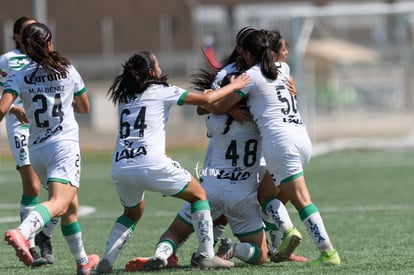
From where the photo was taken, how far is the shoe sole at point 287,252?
787cm

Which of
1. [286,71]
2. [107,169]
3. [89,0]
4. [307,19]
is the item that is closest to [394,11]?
[307,19]

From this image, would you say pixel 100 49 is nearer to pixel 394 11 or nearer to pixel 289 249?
pixel 394 11

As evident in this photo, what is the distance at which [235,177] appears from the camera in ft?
26.7

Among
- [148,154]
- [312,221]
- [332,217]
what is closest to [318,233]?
[312,221]

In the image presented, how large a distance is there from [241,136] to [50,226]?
1932 millimetres

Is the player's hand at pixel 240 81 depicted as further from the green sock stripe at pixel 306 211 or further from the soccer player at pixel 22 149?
the soccer player at pixel 22 149

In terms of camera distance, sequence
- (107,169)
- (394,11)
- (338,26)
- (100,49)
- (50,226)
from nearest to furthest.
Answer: (50,226)
(107,169)
(394,11)
(338,26)
(100,49)

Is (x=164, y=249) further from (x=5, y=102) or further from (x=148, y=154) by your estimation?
(x=5, y=102)

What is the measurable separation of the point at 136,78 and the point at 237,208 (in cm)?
132

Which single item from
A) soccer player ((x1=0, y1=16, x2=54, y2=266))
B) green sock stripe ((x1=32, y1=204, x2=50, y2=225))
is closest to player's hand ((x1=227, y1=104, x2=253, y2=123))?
green sock stripe ((x1=32, y1=204, x2=50, y2=225))

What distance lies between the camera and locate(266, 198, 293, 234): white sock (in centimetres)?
803

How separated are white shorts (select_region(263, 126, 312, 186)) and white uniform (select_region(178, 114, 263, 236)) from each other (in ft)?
0.89

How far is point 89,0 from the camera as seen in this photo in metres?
47.1

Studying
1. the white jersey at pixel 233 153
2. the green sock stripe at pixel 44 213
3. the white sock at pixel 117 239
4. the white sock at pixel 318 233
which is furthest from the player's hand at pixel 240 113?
the green sock stripe at pixel 44 213
